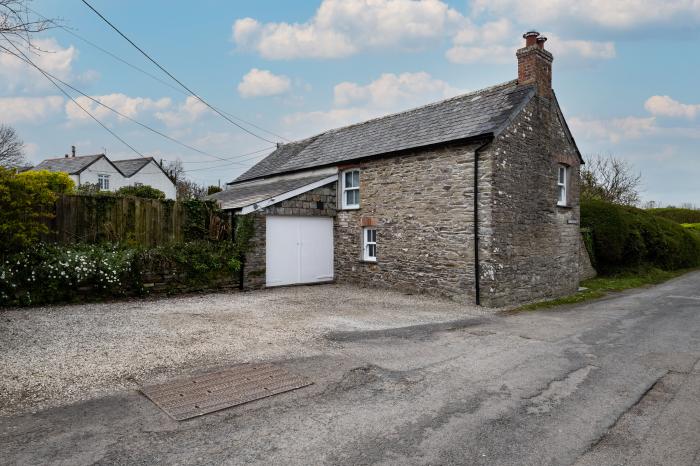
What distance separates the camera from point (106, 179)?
144 feet

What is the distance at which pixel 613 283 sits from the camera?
17797mm

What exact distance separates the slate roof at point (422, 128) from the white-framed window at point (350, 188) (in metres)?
0.58

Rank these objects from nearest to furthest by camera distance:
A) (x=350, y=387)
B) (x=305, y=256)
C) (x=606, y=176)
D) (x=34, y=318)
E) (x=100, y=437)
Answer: (x=100, y=437) → (x=350, y=387) → (x=34, y=318) → (x=305, y=256) → (x=606, y=176)

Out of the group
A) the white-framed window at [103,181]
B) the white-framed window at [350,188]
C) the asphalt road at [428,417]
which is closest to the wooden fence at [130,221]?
the white-framed window at [350,188]

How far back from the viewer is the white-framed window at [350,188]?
15.5 m

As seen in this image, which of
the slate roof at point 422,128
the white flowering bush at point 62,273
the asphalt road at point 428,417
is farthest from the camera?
the slate roof at point 422,128

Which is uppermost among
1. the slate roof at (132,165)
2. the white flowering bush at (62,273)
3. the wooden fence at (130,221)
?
the slate roof at (132,165)

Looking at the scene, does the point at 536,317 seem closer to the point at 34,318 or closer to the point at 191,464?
the point at 191,464

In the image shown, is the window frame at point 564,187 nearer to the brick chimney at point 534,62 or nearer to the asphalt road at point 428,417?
the brick chimney at point 534,62

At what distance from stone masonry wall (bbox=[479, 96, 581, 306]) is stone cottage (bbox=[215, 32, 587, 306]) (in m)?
0.03

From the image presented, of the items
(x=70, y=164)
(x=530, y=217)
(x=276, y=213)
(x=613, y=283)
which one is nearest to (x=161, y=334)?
(x=276, y=213)

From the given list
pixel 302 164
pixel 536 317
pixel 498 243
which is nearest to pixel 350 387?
pixel 536 317

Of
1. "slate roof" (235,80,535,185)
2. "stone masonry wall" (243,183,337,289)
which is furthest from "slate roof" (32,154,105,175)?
"stone masonry wall" (243,183,337,289)

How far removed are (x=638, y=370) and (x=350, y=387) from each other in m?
4.23
